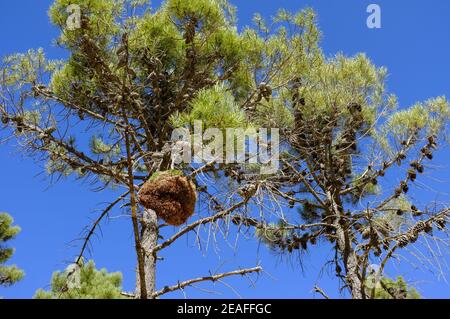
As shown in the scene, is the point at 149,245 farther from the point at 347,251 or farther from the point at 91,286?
the point at 91,286

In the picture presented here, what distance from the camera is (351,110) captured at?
6.42 metres

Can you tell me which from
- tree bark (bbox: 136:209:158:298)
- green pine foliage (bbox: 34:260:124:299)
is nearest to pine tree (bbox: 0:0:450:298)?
tree bark (bbox: 136:209:158:298)

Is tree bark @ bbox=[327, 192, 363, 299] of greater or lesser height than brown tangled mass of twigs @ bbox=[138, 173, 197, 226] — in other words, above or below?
above

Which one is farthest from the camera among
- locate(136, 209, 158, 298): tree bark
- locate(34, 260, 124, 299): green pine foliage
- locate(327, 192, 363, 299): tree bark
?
locate(34, 260, 124, 299): green pine foliage

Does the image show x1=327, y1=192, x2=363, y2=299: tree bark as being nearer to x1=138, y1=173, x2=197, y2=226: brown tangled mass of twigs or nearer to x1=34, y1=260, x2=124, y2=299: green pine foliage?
x1=138, y1=173, x2=197, y2=226: brown tangled mass of twigs

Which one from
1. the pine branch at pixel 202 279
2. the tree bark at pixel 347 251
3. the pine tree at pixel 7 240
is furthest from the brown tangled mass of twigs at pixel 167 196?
the pine tree at pixel 7 240

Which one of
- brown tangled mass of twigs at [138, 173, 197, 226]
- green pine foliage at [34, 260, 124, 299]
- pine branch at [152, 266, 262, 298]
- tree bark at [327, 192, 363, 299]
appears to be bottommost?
pine branch at [152, 266, 262, 298]

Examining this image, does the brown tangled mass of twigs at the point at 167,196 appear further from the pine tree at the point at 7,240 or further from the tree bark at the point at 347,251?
the pine tree at the point at 7,240
